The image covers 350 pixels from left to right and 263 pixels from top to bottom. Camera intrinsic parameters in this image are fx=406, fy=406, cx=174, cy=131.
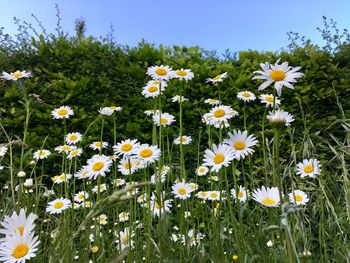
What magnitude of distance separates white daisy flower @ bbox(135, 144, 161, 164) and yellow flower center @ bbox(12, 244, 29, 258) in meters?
0.77

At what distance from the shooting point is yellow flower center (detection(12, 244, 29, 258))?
769 millimetres

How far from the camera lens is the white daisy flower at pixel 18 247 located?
759 millimetres

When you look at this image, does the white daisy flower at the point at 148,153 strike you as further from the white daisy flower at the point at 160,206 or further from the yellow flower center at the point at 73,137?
the yellow flower center at the point at 73,137

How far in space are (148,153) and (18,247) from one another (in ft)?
2.84

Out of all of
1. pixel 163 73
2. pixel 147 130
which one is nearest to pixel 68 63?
pixel 147 130

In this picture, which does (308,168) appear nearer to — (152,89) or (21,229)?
(152,89)

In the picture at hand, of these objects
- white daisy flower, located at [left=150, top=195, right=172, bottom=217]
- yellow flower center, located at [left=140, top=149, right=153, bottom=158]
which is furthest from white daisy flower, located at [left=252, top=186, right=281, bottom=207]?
yellow flower center, located at [left=140, top=149, right=153, bottom=158]

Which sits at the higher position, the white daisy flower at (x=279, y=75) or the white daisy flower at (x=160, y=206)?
the white daisy flower at (x=279, y=75)

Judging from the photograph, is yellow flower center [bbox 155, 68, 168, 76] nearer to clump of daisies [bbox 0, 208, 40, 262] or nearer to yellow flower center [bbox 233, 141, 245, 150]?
yellow flower center [bbox 233, 141, 245, 150]

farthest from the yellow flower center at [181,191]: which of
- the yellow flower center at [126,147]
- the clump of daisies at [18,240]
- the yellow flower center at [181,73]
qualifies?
the clump of daisies at [18,240]

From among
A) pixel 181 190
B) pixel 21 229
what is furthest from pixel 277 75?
pixel 181 190

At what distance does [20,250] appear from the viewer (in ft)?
2.54

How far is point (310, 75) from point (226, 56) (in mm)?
808

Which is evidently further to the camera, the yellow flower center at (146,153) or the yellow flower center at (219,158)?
the yellow flower center at (146,153)
